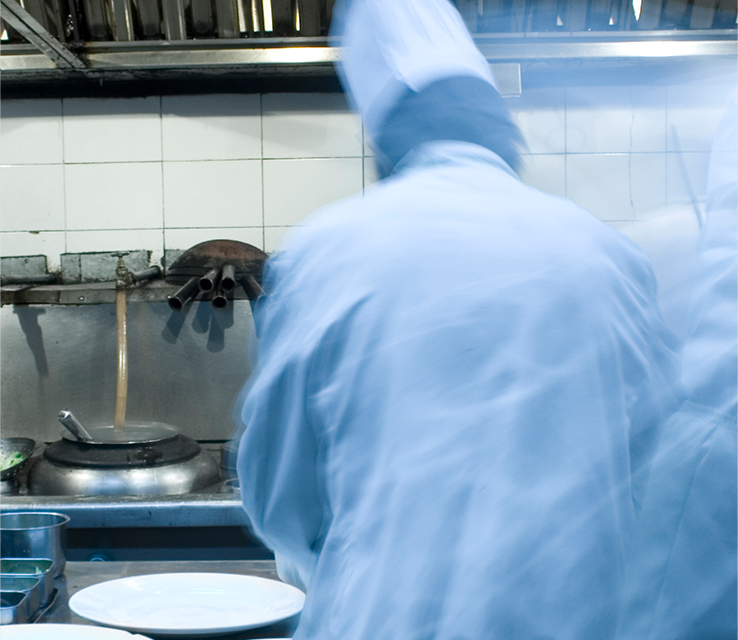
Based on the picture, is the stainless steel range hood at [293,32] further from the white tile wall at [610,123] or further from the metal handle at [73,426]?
the metal handle at [73,426]

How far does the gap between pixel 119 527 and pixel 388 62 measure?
1.19m

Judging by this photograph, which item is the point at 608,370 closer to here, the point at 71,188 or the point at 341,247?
the point at 341,247

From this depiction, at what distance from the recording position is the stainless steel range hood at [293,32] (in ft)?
7.07

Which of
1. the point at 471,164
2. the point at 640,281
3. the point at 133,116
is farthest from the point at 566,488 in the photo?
the point at 133,116

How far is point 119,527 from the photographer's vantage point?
151 centimetres

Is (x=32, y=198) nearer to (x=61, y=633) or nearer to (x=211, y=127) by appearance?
(x=211, y=127)

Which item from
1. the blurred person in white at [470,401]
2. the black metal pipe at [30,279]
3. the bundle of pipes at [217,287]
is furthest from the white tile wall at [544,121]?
the blurred person in white at [470,401]

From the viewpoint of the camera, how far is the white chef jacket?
1.92ft

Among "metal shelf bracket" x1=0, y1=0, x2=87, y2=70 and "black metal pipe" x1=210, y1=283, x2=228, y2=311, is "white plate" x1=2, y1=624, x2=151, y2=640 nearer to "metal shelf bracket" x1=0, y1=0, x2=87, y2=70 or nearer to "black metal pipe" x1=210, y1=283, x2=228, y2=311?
"black metal pipe" x1=210, y1=283, x2=228, y2=311

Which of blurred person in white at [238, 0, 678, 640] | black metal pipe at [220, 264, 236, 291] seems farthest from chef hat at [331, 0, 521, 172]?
black metal pipe at [220, 264, 236, 291]

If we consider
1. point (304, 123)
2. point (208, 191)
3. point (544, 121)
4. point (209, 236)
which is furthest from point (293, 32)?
point (544, 121)

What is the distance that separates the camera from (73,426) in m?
1.67

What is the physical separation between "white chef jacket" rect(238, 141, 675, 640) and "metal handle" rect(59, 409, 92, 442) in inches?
45.9

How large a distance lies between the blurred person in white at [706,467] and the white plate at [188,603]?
0.53 m
